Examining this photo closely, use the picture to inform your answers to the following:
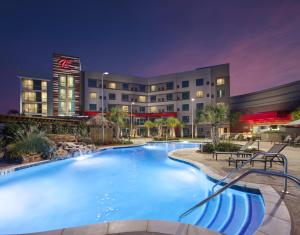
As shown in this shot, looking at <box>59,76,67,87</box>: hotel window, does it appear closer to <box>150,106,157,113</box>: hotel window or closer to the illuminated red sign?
the illuminated red sign

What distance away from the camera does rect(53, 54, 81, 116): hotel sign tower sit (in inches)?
1759

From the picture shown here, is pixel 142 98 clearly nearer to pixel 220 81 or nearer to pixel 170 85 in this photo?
pixel 170 85

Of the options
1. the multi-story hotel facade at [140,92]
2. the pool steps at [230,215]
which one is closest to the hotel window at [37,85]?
the multi-story hotel facade at [140,92]

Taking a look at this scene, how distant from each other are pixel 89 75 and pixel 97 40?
8610 millimetres

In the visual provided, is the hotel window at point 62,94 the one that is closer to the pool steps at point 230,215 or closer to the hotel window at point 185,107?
the hotel window at point 185,107

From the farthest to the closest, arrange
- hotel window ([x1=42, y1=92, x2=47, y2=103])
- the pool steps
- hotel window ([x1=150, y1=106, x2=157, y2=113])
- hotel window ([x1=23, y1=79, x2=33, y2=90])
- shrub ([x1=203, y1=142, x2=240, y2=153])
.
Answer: hotel window ([x1=150, y1=106, x2=157, y2=113]) < hotel window ([x1=42, y1=92, x2=47, y2=103]) < hotel window ([x1=23, y1=79, x2=33, y2=90]) < shrub ([x1=203, y1=142, x2=240, y2=153]) < the pool steps

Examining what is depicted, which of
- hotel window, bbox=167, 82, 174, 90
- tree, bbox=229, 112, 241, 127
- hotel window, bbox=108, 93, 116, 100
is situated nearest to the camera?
tree, bbox=229, 112, 241, 127

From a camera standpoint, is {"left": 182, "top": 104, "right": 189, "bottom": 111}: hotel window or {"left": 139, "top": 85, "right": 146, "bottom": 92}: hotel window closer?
{"left": 182, "top": 104, "right": 189, "bottom": 111}: hotel window

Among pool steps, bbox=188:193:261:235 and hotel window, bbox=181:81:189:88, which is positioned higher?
hotel window, bbox=181:81:189:88

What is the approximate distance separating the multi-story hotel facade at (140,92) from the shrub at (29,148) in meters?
31.4

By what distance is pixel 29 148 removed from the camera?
1115 cm

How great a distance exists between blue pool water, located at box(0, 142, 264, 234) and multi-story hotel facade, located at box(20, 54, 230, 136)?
34.6 meters

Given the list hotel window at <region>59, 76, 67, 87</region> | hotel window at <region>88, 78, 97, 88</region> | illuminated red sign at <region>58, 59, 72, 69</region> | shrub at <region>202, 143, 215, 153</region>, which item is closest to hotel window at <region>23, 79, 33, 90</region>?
hotel window at <region>59, 76, 67, 87</region>

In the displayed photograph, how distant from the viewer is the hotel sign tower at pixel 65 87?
147 feet
